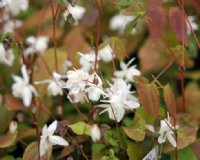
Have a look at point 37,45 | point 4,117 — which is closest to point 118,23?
point 37,45

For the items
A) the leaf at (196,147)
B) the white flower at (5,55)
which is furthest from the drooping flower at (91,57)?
the leaf at (196,147)

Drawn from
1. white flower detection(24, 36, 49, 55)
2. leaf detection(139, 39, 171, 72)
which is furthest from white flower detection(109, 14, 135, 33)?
white flower detection(24, 36, 49, 55)

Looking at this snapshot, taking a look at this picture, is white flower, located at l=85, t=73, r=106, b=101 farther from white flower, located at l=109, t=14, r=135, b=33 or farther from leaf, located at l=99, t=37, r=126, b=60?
white flower, located at l=109, t=14, r=135, b=33

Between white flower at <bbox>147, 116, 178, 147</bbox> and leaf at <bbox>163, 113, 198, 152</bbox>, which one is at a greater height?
white flower at <bbox>147, 116, 178, 147</bbox>

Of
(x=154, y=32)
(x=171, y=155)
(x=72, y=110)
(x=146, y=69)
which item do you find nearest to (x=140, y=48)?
(x=146, y=69)

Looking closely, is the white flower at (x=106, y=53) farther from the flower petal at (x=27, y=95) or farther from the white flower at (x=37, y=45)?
the white flower at (x=37, y=45)

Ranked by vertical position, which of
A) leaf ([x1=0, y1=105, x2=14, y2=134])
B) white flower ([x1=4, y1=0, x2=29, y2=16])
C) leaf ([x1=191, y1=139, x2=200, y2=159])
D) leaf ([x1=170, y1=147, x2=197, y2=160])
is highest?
white flower ([x1=4, y1=0, x2=29, y2=16])
